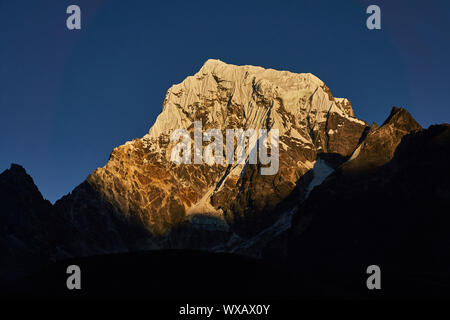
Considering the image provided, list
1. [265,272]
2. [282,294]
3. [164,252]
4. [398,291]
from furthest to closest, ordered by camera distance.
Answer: [398,291], [164,252], [265,272], [282,294]

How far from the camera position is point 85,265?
16025cm

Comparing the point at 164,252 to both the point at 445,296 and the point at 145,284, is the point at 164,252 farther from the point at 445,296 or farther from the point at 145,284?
the point at 445,296

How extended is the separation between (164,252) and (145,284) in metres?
19.7

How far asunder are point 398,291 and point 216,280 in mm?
61033

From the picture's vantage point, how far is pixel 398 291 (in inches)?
7165
